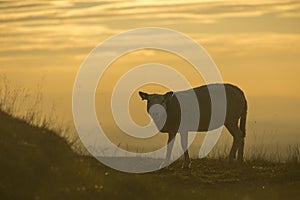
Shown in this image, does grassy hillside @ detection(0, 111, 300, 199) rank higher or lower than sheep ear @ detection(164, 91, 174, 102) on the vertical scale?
lower

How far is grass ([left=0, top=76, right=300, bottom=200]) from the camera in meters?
16.6

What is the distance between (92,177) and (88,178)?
14 centimetres

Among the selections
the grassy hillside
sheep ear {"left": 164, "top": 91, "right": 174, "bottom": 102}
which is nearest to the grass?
the grassy hillside

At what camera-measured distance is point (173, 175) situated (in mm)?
22203

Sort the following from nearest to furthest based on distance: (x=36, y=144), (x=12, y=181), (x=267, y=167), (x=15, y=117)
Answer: (x=12, y=181) → (x=36, y=144) → (x=15, y=117) → (x=267, y=167)

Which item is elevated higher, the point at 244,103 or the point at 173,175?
the point at 244,103

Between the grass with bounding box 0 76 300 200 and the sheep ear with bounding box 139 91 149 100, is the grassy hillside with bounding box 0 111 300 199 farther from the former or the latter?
the sheep ear with bounding box 139 91 149 100

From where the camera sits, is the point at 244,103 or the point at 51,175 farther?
the point at 244,103

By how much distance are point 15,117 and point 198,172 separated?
214 inches

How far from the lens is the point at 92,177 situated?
17.6 m

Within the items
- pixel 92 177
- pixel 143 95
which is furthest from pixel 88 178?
pixel 143 95

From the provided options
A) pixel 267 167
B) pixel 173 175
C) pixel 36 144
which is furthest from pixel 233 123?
pixel 36 144

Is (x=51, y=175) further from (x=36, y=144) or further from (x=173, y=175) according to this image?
(x=173, y=175)

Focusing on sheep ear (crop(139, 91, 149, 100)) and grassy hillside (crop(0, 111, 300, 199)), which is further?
sheep ear (crop(139, 91, 149, 100))
